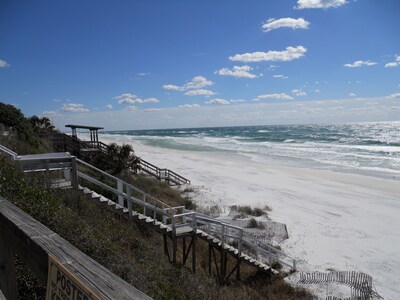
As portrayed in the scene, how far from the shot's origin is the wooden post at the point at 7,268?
231cm

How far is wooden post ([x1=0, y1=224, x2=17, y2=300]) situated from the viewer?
2312mm

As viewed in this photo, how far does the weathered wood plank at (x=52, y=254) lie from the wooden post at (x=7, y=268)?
0.07m

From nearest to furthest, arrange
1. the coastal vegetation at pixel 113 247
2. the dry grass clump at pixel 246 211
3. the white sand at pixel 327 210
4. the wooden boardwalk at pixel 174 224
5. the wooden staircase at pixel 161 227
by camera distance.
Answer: the coastal vegetation at pixel 113 247 → the wooden boardwalk at pixel 174 224 → the wooden staircase at pixel 161 227 → the white sand at pixel 327 210 → the dry grass clump at pixel 246 211

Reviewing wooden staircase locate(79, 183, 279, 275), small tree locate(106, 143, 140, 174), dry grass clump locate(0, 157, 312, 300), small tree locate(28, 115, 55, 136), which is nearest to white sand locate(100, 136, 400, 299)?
wooden staircase locate(79, 183, 279, 275)

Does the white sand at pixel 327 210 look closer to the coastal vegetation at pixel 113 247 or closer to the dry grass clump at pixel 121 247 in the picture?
the dry grass clump at pixel 121 247

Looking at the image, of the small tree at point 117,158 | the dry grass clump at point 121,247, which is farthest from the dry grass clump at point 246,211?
the small tree at point 117,158

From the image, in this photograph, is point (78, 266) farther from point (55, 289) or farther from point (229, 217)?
point (229, 217)

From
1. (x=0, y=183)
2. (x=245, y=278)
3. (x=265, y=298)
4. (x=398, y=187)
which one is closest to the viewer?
(x=0, y=183)

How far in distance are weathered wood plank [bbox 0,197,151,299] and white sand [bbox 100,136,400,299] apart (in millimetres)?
12516

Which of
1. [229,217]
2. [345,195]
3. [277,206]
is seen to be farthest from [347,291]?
[345,195]

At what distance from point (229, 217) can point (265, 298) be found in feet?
27.3

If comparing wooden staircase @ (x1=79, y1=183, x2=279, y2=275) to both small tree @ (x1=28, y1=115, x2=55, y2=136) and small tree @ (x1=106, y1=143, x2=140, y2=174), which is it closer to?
small tree @ (x1=106, y1=143, x2=140, y2=174)

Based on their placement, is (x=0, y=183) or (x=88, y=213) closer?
(x=0, y=183)

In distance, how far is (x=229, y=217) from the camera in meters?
18.8
